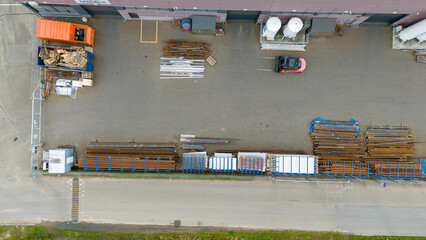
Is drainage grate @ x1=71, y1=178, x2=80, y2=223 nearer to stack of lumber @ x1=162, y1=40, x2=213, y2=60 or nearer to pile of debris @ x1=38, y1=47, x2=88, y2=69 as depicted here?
pile of debris @ x1=38, y1=47, x2=88, y2=69

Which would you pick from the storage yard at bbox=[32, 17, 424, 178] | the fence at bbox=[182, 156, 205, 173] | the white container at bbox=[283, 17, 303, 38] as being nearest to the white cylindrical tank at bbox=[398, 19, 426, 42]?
the storage yard at bbox=[32, 17, 424, 178]

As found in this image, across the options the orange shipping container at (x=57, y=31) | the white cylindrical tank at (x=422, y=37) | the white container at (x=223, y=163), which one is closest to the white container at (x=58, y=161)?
the orange shipping container at (x=57, y=31)

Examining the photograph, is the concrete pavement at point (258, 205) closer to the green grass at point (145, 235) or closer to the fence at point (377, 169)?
the green grass at point (145, 235)

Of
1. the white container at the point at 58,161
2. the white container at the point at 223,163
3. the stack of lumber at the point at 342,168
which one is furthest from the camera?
the stack of lumber at the point at 342,168

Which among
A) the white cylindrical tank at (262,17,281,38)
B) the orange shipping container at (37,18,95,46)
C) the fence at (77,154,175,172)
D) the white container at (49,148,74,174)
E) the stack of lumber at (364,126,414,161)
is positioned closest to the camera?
the white cylindrical tank at (262,17,281,38)

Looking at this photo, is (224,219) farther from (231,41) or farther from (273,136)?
(231,41)

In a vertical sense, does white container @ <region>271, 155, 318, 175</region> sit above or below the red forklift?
below

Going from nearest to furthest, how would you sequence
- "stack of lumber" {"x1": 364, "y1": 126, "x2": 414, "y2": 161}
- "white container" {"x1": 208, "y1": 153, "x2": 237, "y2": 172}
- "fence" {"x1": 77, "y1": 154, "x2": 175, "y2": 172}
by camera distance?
1. "white container" {"x1": 208, "y1": 153, "x2": 237, "y2": 172}
2. "fence" {"x1": 77, "y1": 154, "x2": 175, "y2": 172}
3. "stack of lumber" {"x1": 364, "y1": 126, "x2": 414, "y2": 161}
